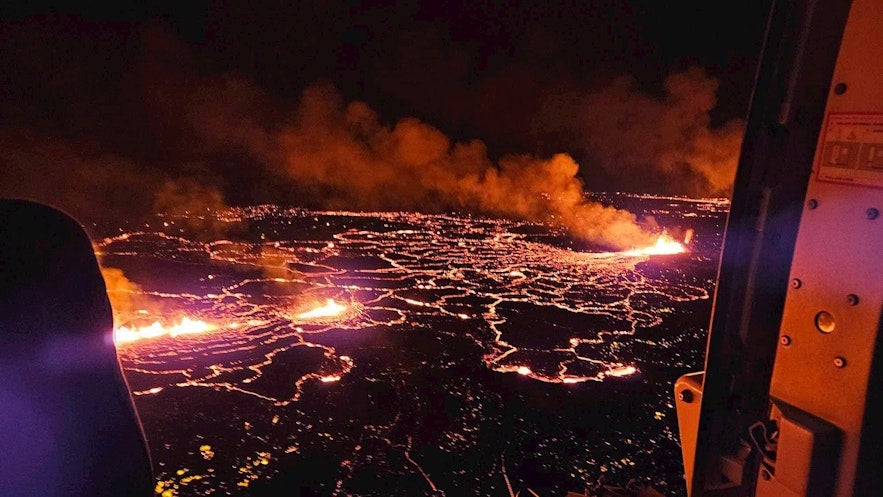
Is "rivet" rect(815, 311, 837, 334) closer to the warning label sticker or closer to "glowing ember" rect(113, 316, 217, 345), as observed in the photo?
the warning label sticker

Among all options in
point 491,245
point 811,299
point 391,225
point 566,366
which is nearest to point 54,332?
point 811,299

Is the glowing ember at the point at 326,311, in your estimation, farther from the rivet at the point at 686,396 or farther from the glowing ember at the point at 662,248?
the glowing ember at the point at 662,248

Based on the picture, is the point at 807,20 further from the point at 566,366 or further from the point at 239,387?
the point at 239,387

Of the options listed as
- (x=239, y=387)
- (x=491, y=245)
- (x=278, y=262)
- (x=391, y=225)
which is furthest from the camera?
(x=391, y=225)

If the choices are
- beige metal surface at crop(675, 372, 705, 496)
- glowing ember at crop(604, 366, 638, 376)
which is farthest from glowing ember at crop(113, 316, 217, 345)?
beige metal surface at crop(675, 372, 705, 496)

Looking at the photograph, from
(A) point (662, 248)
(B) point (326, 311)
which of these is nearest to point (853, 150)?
(B) point (326, 311)
